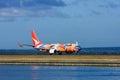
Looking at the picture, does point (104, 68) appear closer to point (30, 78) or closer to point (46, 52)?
point (30, 78)

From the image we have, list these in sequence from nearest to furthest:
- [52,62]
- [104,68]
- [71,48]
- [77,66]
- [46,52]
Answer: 1. [104,68]
2. [77,66]
3. [52,62]
4. [71,48]
5. [46,52]

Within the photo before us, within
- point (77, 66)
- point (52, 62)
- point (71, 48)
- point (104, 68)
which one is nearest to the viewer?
point (104, 68)

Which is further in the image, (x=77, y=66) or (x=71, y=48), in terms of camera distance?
(x=71, y=48)

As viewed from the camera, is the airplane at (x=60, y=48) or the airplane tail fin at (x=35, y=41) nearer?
the airplane at (x=60, y=48)

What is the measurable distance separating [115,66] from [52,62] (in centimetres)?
1667

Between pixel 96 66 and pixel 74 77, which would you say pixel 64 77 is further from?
pixel 96 66

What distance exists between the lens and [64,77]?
236ft

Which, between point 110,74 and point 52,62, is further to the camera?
point 52,62

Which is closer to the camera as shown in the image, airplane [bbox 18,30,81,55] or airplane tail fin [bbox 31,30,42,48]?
airplane [bbox 18,30,81,55]

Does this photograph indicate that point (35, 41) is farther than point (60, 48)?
Yes

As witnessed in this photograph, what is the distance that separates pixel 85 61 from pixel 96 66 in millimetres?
7764

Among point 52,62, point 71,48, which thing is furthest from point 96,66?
point 71,48

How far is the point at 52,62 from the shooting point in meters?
102

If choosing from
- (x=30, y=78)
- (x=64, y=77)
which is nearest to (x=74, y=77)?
(x=64, y=77)
